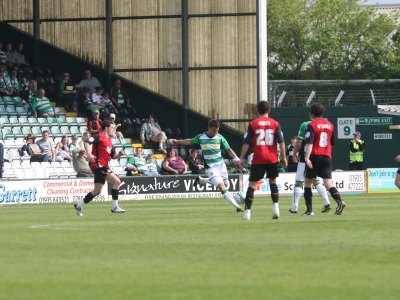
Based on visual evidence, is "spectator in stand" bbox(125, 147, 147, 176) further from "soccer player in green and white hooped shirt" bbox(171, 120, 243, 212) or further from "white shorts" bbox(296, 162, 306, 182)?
"white shorts" bbox(296, 162, 306, 182)

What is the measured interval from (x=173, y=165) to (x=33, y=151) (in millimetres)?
4614

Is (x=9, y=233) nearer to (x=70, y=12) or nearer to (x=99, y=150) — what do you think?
(x=99, y=150)

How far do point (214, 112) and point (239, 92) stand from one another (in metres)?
1.17

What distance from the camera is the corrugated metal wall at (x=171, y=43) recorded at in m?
44.2

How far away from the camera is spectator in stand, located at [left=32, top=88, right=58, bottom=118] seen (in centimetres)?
4066

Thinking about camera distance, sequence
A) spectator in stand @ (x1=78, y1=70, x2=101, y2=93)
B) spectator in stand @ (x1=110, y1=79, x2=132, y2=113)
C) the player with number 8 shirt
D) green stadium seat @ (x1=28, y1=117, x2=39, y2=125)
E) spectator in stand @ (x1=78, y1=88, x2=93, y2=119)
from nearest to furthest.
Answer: the player with number 8 shirt
green stadium seat @ (x1=28, y1=117, x2=39, y2=125)
spectator in stand @ (x1=78, y1=88, x2=93, y2=119)
spectator in stand @ (x1=78, y1=70, x2=101, y2=93)
spectator in stand @ (x1=110, y1=79, x2=132, y2=113)

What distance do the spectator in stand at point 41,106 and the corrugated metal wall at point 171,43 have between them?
4879 mm

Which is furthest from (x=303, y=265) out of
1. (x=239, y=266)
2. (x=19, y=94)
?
(x=19, y=94)

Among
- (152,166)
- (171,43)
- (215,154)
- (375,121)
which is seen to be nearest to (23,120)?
(152,166)

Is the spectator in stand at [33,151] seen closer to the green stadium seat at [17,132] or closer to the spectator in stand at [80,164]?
the spectator in stand at [80,164]

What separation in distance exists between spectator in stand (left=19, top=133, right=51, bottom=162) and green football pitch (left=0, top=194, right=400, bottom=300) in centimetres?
1653

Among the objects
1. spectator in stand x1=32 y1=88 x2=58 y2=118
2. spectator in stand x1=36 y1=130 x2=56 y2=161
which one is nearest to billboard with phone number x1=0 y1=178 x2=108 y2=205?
spectator in stand x1=36 y1=130 x2=56 y2=161

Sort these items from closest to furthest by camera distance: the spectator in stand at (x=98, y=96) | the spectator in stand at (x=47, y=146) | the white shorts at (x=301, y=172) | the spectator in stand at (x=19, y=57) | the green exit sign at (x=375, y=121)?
the white shorts at (x=301, y=172), the spectator in stand at (x=47, y=146), the spectator in stand at (x=98, y=96), the spectator in stand at (x=19, y=57), the green exit sign at (x=375, y=121)

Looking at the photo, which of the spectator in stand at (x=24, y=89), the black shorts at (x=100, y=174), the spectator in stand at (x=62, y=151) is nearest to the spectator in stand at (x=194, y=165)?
the spectator in stand at (x=62, y=151)
